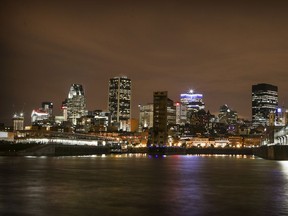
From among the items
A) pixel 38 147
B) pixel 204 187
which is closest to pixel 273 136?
pixel 38 147

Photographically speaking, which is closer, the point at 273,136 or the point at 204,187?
the point at 204,187

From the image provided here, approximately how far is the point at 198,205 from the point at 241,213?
384cm

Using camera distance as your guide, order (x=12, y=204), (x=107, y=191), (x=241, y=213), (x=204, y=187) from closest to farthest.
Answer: (x=241, y=213)
(x=12, y=204)
(x=107, y=191)
(x=204, y=187)

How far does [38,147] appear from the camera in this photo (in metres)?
181

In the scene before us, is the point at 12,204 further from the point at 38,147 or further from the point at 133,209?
the point at 38,147

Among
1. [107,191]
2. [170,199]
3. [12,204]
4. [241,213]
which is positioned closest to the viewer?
[241,213]

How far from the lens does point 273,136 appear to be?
7352 inches

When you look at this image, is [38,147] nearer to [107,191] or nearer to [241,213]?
[107,191]

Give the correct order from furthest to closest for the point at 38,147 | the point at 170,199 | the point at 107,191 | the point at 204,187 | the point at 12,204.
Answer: the point at 38,147 < the point at 204,187 < the point at 107,191 < the point at 170,199 < the point at 12,204

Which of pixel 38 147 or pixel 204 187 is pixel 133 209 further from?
pixel 38 147

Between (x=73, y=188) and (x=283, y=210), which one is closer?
(x=283, y=210)

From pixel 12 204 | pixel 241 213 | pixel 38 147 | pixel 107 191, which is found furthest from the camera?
pixel 38 147

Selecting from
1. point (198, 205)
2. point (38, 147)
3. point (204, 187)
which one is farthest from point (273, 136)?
point (198, 205)

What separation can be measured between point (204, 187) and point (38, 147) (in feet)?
472
